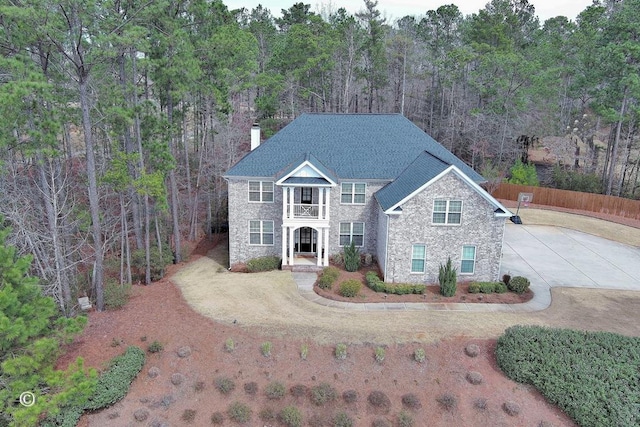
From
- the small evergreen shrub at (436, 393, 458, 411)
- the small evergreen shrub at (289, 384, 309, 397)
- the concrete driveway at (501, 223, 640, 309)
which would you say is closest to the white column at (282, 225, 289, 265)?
the small evergreen shrub at (289, 384, 309, 397)

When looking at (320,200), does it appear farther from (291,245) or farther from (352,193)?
(291,245)

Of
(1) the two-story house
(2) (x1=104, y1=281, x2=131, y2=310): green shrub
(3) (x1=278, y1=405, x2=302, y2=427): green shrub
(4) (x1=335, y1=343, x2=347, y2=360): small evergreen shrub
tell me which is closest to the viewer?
(3) (x1=278, y1=405, x2=302, y2=427): green shrub

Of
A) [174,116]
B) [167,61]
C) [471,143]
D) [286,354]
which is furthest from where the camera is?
[471,143]

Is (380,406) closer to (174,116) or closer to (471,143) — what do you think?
(174,116)

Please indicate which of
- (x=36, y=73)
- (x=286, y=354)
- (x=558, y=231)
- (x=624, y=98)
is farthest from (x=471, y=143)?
(x=36, y=73)

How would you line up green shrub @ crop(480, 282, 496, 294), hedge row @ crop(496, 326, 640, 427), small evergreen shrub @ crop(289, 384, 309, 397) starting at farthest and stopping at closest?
1. green shrub @ crop(480, 282, 496, 294)
2. small evergreen shrub @ crop(289, 384, 309, 397)
3. hedge row @ crop(496, 326, 640, 427)

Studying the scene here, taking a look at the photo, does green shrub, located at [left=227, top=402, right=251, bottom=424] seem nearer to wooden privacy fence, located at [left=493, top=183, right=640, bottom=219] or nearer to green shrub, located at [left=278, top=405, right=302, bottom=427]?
green shrub, located at [left=278, top=405, right=302, bottom=427]

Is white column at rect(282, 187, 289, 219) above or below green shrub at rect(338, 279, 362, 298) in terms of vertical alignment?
above
